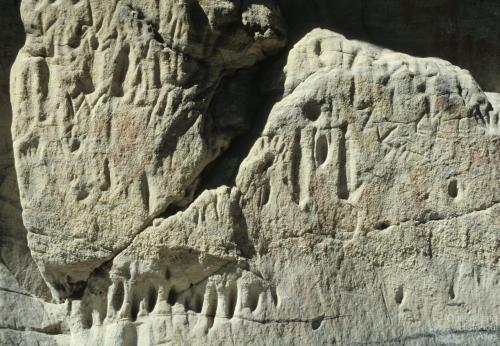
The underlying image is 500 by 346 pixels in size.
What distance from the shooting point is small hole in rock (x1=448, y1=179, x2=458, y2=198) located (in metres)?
5.30

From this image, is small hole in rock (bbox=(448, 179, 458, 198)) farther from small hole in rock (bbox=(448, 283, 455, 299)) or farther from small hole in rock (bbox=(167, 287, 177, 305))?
small hole in rock (bbox=(167, 287, 177, 305))

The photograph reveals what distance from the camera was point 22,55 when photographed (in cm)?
536

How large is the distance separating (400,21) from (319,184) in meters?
0.90

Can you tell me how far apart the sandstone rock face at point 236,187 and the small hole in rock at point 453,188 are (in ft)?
0.08

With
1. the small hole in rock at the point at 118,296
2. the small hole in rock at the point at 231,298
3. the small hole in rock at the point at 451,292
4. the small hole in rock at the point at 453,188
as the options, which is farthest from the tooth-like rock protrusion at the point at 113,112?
the small hole in rock at the point at 451,292

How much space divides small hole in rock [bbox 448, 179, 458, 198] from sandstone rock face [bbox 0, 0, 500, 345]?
0.02 metres

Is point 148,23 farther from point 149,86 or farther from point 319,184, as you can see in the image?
point 319,184

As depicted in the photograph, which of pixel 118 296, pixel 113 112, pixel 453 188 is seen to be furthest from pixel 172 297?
pixel 453 188

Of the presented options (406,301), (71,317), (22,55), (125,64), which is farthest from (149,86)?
(406,301)

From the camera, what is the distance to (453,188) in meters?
5.30

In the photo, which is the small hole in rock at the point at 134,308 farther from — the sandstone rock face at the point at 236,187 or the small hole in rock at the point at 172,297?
the small hole in rock at the point at 172,297

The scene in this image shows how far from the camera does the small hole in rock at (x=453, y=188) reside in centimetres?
530

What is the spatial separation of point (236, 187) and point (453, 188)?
890 millimetres

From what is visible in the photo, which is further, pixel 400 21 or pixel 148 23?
pixel 400 21
